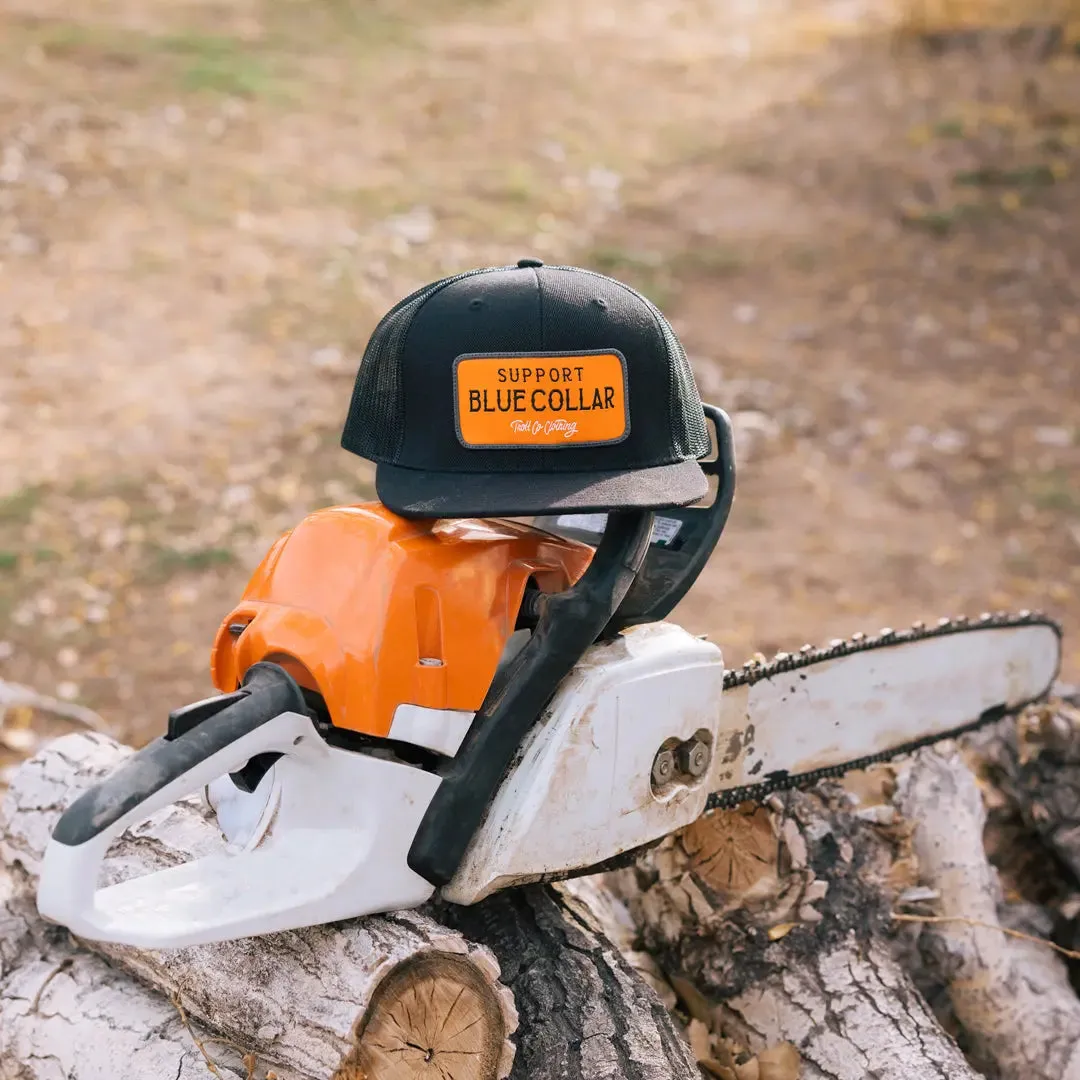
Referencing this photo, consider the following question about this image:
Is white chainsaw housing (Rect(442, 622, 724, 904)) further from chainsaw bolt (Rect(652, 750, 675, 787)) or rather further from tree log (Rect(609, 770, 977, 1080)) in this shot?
tree log (Rect(609, 770, 977, 1080))

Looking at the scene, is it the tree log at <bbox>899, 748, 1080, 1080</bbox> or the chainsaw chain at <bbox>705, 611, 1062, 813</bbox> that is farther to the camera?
the tree log at <bbox>899, 748, 1080, 1080</bbox>

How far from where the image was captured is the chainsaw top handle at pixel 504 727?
5.72 feet

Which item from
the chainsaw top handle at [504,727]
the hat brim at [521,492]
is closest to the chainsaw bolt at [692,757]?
the chainsaw top handle at [504,727]

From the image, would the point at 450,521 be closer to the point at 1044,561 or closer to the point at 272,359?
the point at 1044,561

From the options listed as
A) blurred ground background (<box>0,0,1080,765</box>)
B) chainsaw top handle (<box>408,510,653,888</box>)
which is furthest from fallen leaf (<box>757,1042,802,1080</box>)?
blurred ground background (<box>0,0,1080,765</box>)

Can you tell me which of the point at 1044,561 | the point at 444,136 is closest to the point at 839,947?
the point at 1044,561

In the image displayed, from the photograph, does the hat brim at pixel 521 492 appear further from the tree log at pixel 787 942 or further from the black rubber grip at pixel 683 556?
the tree log at pixel 787 942

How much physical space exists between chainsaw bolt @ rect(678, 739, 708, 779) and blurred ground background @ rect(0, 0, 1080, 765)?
2.23 metres

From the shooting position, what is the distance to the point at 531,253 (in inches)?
268

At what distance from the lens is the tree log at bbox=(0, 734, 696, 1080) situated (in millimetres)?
1675

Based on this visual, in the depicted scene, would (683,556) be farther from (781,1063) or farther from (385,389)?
(781,1063)

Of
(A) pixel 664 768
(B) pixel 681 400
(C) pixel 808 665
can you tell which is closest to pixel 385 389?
(B) pixel 681 400

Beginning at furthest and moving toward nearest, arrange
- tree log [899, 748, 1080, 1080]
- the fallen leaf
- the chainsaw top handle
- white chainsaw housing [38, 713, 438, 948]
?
tree log [899, 748, 1080, 1080] < the fallen leaf < the chainsaw top handle < white chainsaw housing [38, 713, 438, 948]

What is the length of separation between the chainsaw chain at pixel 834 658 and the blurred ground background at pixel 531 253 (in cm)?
164
